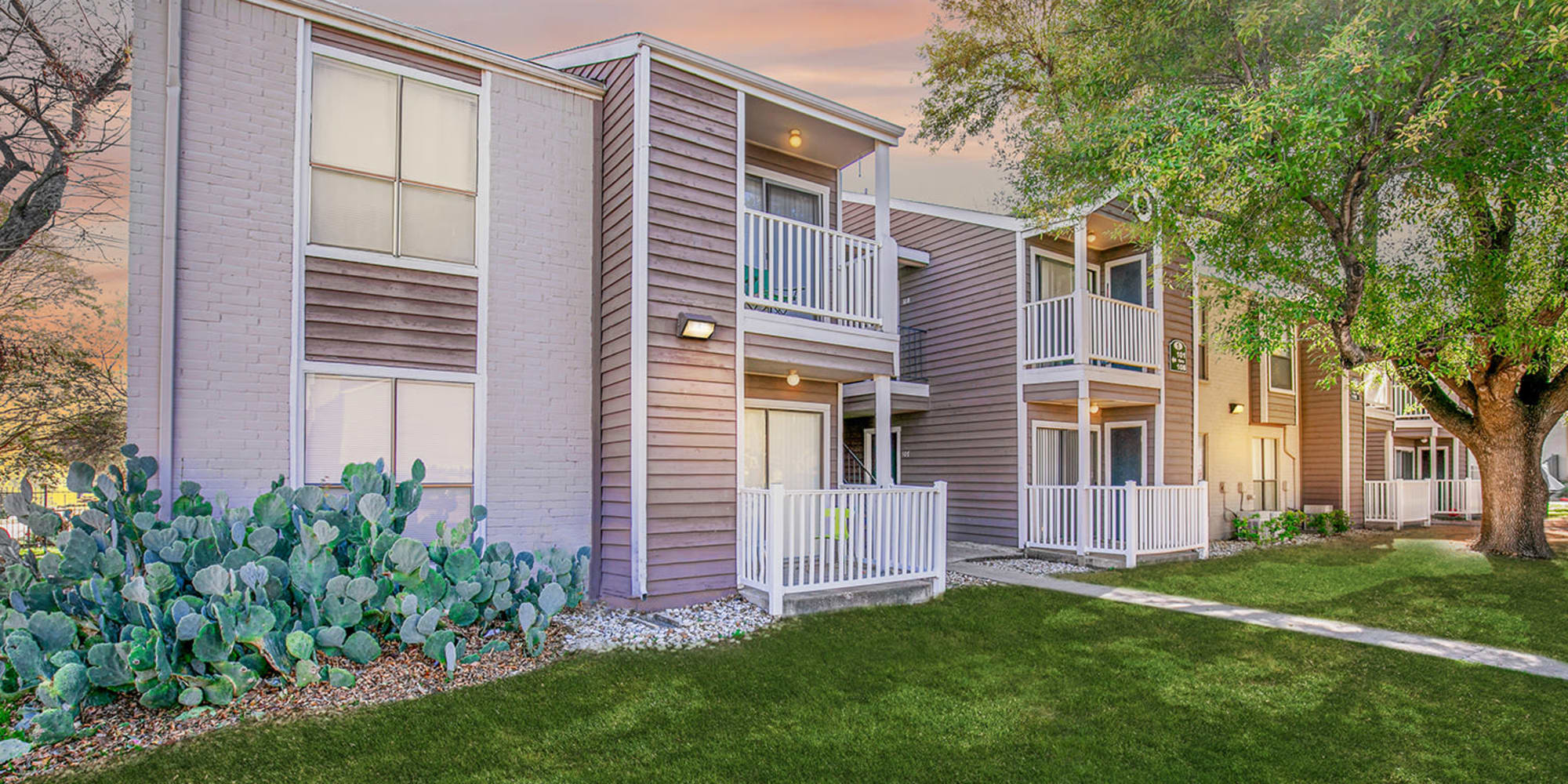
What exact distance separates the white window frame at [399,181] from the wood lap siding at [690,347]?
152cm

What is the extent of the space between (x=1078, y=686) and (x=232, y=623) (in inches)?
198

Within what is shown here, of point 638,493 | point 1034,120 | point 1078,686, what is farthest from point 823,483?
point 1034,120

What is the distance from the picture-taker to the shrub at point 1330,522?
15.2 meters

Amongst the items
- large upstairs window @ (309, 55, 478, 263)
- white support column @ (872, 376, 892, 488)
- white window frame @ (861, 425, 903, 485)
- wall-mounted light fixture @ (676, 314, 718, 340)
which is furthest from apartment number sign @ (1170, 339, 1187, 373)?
large upstairs window @ (309, 55, 478, 263)

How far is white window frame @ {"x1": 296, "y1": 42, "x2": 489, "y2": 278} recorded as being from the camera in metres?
6.25

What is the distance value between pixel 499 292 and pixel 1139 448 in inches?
428

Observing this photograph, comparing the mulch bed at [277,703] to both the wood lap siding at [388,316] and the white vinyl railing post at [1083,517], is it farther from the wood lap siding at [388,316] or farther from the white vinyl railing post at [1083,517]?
the white vinyl railing post at [1083,517]

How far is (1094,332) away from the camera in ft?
37.9

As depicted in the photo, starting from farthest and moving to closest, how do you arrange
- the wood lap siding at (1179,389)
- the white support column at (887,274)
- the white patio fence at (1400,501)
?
the white patio fence at (1400,501), the wood lap siding at (1179,389), the white support column at (887,274)

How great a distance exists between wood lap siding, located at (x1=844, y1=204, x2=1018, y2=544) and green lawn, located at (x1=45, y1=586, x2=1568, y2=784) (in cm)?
623

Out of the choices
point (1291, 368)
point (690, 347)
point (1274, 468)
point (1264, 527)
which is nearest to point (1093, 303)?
point (1264, 527)

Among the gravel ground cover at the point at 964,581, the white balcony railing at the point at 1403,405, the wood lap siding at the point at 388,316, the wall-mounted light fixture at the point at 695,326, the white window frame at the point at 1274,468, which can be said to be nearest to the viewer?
the wood lap siding at the point at 388,316

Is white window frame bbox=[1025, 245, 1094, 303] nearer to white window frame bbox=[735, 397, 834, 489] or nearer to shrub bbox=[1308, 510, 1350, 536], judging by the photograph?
white window frame bbox=[735, 397, 834, 489]

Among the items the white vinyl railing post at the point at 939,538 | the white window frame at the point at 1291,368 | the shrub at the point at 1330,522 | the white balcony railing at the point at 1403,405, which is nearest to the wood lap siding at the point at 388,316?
the white vinyl railing post at the point at 939,538
